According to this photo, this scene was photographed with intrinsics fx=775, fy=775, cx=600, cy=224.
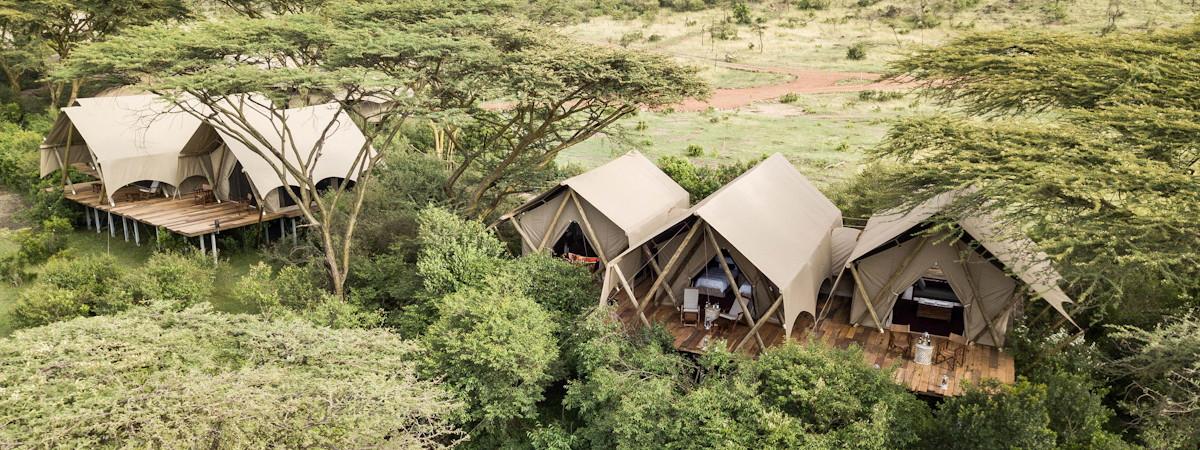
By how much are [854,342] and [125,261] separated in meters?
18.0

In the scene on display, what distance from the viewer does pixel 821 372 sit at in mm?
10977

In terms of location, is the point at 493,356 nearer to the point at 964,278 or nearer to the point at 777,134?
the point at 964,278

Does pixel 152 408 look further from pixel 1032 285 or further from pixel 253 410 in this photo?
pixel 1032 285

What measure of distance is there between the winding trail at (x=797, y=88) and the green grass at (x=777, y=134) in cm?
142

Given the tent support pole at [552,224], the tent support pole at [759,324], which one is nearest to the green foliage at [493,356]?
the tent support pole at [759,324]

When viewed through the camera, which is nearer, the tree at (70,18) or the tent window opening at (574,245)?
the tent window opening at (574,245)

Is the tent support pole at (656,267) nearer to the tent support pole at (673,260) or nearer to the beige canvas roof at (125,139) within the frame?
the tent support pole at (673,260)

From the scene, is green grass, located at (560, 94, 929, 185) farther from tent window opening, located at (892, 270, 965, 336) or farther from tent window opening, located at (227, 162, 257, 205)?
tent window opening, located at (892, 270, 965, 336)

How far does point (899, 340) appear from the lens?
1420 centimetres

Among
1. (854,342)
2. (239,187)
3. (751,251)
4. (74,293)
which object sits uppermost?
(239,187)

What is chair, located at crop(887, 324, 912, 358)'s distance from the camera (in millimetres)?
13789

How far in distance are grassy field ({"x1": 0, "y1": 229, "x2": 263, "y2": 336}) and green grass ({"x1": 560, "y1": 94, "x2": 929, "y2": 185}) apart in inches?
502

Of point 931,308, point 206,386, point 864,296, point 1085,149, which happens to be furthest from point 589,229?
point 1085,149

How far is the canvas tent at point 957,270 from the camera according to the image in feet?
43.4
